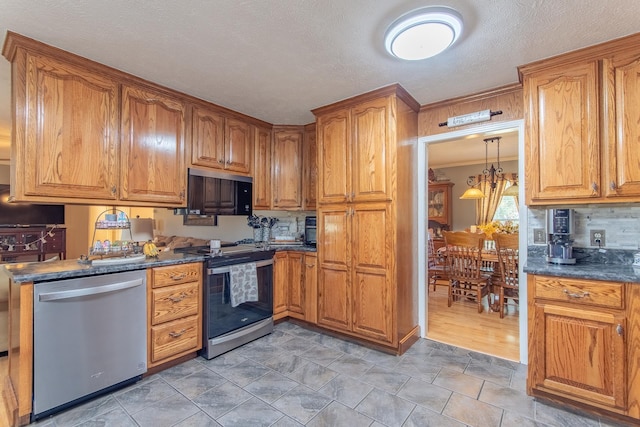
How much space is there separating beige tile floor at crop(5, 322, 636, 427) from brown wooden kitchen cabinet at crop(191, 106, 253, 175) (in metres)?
1.83

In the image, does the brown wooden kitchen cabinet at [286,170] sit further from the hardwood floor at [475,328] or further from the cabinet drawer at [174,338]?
the hardwood floor at [475,328]

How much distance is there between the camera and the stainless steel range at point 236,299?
257 centimetres

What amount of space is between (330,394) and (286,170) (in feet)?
8.02

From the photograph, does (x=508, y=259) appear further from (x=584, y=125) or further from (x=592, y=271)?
(x=584, y=125)

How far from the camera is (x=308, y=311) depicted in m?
3.24

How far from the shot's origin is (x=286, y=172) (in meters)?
3.67

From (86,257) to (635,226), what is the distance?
13.2 feet

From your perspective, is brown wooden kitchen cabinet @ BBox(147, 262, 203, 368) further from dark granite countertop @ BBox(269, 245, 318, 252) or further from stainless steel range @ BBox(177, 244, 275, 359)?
dark granite countertop @ BBox(269, 245, 318, 252)

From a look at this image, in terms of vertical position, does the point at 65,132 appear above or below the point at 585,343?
above

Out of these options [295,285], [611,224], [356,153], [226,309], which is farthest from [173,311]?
[611,224]

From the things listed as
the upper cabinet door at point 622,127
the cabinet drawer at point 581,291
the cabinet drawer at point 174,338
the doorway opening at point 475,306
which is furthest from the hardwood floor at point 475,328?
the cabinet drawer at point 174,338

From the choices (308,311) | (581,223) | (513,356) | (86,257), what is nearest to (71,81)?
(86,257)

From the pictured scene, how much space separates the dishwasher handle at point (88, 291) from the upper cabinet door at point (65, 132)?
0.68m

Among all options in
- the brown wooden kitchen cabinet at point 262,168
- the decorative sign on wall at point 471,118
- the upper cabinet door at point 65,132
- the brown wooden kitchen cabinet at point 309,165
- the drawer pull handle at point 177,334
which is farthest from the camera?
the brown wooden kitchen cabinet at point 309,165
